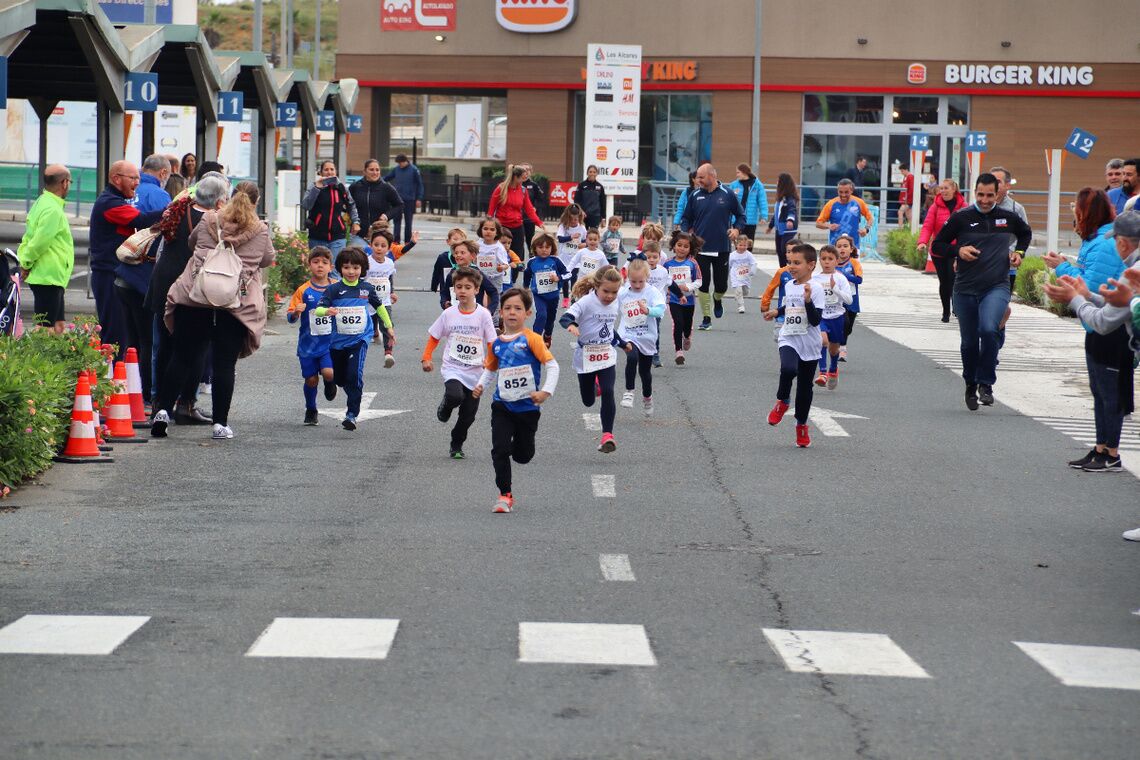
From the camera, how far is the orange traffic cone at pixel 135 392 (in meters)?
13.0

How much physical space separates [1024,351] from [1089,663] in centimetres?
1396

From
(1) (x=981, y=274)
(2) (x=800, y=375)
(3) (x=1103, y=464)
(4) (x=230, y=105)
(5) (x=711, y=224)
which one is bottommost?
(3) (x=1103, y=464)

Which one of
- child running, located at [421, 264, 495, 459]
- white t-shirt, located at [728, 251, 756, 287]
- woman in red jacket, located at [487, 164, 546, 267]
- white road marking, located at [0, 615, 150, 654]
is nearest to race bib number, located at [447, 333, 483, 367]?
child running, located at [421, 264, 495, 459]

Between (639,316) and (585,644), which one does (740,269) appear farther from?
(585,644)

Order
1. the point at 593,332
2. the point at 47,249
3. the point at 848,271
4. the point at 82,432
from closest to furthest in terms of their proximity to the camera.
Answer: the point at 82,432 < the point at 593,332 < the point at 47,249 < the point at 848,271

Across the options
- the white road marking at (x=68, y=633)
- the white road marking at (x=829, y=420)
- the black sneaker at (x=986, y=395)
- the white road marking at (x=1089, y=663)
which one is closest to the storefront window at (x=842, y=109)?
the black sneaker at (x=986, y=395)

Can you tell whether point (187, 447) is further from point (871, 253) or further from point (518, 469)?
point (871, 253)

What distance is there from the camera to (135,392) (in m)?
13.1

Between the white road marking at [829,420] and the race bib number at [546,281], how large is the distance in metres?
3.37

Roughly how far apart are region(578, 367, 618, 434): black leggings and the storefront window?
142ft

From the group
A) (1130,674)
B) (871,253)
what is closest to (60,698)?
(1130,674)

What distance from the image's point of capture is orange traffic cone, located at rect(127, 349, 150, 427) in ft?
42.8

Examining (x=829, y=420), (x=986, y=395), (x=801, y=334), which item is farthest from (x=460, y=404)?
(x=986, y=395)

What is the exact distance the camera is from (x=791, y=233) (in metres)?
26.2
